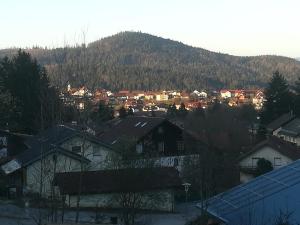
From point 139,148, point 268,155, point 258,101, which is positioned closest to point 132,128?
point 139,148

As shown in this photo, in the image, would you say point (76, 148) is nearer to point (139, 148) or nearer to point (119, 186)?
point (139, 148)

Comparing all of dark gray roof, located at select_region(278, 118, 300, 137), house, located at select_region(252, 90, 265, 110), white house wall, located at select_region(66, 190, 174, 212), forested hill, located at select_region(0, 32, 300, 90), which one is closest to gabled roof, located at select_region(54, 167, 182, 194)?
white house wall, located at select_region(66, 190, 174, 212)

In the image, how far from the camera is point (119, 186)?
64.6ft

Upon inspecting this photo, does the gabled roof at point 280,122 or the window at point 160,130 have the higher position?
the window at point 160,130

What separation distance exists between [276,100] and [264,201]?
123 feet

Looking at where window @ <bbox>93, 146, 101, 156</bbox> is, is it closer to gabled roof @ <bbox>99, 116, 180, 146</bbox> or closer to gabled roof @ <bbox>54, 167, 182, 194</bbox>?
gabled roof @ <bbox>99, 116, 180, 146</bbox>

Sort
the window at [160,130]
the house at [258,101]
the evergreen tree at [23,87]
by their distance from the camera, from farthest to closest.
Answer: the house at [258,101] → the evergreen tree at [23,87] → the window at [160,130]

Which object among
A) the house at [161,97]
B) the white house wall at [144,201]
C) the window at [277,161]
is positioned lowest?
the house at [161,97]

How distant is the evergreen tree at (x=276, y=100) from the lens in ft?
157

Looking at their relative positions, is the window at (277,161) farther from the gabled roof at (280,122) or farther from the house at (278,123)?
the gabled roof at (280,122)

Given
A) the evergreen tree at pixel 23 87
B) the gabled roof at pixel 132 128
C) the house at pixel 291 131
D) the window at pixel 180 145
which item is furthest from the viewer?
the house at pixel 291 131

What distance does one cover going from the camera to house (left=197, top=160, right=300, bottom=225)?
11.5 metres

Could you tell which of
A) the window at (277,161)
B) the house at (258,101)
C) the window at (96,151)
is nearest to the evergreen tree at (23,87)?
the window at (96,151)

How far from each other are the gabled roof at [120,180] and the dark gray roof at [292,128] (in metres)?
20.8
